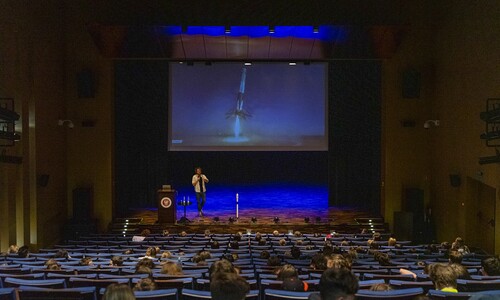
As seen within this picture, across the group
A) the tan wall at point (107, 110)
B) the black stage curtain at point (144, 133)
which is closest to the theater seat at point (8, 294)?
the tan wall at point (107, 110)

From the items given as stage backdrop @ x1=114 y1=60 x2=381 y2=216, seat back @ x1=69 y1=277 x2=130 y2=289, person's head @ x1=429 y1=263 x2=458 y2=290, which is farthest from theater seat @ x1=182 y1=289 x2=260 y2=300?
stage backdrop @ x1=114 y1=60 x2=381 y2=216

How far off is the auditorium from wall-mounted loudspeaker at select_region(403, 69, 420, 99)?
0.04m

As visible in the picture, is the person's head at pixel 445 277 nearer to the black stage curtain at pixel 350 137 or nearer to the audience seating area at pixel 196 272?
the audience seating area at pixel 196 272

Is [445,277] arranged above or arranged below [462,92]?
below

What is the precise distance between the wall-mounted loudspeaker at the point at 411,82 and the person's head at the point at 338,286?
52.5 ft

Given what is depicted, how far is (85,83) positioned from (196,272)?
11.8m

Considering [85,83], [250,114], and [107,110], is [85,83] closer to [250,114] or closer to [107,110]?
[107,110]

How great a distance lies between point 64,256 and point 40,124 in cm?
685

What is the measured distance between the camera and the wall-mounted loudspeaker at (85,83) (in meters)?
18.4

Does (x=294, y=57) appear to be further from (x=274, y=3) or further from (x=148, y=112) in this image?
(x=148, y=112)

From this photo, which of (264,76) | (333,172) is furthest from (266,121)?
(333,172)

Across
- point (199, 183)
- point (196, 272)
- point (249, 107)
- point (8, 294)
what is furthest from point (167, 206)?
point (8, 294)

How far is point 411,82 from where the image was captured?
18.4 meters

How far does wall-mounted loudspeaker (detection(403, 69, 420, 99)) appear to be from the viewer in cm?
1841
